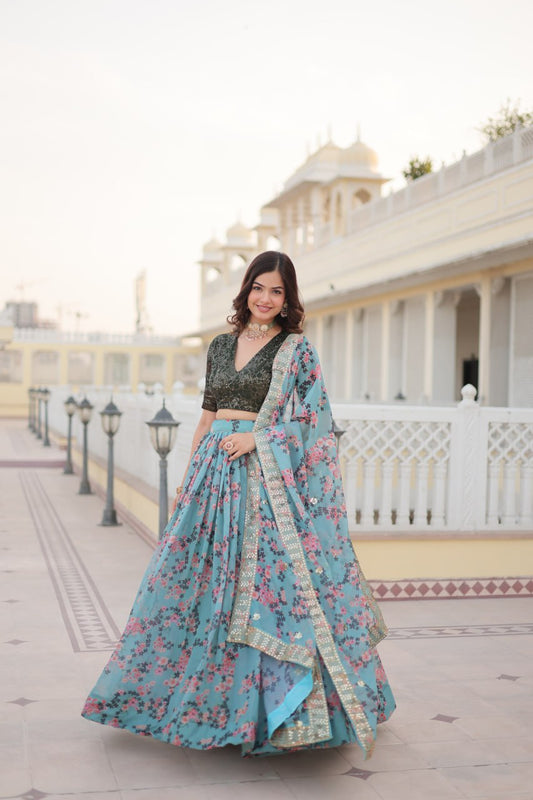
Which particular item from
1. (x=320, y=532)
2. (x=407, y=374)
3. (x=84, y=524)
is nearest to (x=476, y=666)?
(x=320, y=532)

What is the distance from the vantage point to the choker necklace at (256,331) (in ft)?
10.4

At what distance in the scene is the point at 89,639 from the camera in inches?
173

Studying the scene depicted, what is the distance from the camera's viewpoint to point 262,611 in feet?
9.43

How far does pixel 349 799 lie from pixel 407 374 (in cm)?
1303

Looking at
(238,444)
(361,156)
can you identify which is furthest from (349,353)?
(238,444)

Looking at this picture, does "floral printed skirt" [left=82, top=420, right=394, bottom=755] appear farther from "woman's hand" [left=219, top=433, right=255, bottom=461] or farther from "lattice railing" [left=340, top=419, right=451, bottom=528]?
"lattice railing" [left=340, top=419, right=451, bottom=528]

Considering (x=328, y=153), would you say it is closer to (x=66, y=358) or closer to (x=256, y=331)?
(x=66, y=358)

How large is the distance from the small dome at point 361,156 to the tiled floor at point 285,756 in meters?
15.2

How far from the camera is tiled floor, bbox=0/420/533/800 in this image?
274 cm

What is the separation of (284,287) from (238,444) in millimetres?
509

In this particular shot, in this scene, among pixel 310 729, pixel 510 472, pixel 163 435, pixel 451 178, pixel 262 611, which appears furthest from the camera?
pixel 451 178

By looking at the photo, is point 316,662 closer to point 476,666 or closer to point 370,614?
point 370,614

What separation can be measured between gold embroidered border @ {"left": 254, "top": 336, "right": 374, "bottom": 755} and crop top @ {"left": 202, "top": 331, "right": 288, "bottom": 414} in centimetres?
4

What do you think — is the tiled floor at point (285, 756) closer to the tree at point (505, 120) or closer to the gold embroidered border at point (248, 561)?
the gold embroidered border at point (248, 561)
